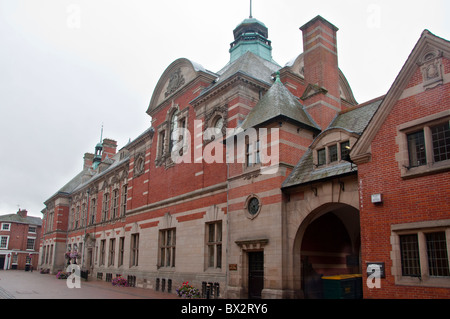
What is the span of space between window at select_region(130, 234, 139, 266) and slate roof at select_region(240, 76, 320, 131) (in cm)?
1588

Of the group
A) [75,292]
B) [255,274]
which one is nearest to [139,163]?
[75,292]

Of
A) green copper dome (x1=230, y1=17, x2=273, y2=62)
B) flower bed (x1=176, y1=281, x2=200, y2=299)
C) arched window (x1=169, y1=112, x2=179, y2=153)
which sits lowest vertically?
flower bed (x1=176, y1=281, x2=200, y2=299)

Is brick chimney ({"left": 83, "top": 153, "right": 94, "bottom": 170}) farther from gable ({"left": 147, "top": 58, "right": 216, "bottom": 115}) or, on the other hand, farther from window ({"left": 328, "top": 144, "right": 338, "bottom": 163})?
window ({"left": 328, "top": 144, "right": 338, "bottom": 163})

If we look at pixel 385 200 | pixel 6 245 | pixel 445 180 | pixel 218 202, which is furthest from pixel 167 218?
pixel 6 245

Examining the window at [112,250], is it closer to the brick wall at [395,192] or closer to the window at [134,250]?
the window at [134,250]

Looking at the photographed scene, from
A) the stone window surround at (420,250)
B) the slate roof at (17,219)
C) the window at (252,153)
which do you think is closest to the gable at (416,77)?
the stone window surround at (420,250)

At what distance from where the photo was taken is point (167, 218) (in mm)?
24875

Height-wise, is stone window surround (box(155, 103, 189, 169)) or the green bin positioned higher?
stone window surround (box(155, 103, 189, 169))

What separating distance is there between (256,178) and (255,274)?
13.7 feet

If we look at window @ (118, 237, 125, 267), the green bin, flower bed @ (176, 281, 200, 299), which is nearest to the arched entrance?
the green bin

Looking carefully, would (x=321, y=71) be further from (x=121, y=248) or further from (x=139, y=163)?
(x=121, y=248)

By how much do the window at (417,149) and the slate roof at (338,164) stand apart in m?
2.40

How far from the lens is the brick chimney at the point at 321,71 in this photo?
725 inches

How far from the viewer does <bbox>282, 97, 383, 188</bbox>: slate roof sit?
1425 cm
